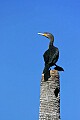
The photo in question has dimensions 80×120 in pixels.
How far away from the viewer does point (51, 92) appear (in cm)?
1441

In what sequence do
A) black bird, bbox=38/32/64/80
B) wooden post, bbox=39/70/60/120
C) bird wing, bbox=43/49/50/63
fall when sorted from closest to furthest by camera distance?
wooden post, bbox=39/70/60/120, black bird, bbox=38/32/64/80, bird wing, bbox=43/49/50/63

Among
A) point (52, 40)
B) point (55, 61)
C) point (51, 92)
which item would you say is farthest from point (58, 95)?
point (52, 40)

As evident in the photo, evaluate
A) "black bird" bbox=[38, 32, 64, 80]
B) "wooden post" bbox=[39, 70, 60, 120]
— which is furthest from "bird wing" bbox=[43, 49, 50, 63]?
"wooden post" bbox=[39, 70, 60, 120]

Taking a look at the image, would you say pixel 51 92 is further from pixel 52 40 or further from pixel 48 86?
pixel 52 40

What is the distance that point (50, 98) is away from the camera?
46.9 feet

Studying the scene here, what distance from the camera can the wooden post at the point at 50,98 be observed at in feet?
46.5

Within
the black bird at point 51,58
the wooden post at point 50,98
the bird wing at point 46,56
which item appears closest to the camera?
the wooden post at point 50,98

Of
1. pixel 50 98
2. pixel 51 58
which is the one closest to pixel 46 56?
pixel 51 58

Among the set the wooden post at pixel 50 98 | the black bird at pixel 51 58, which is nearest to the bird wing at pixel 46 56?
the black bird at pixel 51 58

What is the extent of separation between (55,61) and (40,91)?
4.51ft

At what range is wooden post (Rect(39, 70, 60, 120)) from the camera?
46.5 ft

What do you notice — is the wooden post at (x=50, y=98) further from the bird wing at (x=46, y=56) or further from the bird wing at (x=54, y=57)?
the bird wing at (x=46, y=56)

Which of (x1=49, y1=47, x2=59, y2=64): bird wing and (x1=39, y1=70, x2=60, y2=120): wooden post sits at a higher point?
(x1=49, y1=47, x2=59, y2=64): bird wing

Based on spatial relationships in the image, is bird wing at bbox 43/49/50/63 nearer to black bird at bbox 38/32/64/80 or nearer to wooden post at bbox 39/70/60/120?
black bird at bbox 38/32/64/80
